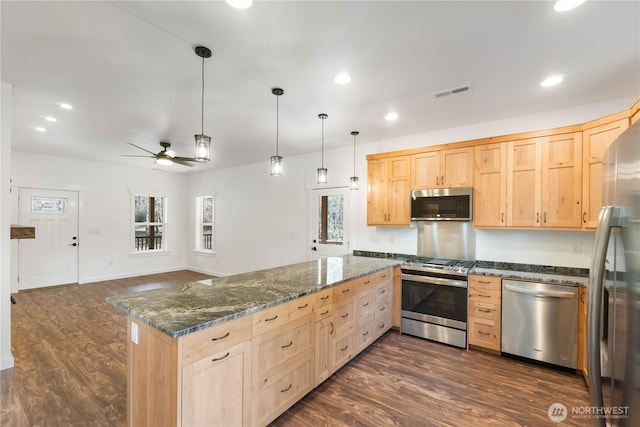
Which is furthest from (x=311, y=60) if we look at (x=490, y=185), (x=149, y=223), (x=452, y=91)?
(x=149, y=223)

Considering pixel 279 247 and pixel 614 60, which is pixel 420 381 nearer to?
pixel 614 60

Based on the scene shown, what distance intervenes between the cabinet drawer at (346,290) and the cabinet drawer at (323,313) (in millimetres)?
104

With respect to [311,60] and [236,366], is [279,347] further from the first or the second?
[311,60]

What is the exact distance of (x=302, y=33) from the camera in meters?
1.94

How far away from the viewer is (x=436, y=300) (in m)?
3.43

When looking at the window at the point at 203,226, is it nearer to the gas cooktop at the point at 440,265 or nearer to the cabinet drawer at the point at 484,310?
the gas cooktop at the point at 440,265

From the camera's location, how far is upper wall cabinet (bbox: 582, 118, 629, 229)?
268 cm

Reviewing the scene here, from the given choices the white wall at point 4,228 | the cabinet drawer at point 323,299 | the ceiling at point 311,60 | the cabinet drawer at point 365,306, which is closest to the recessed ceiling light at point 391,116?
the ceiling at point 311,60

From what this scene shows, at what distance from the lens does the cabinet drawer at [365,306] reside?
3010 mm

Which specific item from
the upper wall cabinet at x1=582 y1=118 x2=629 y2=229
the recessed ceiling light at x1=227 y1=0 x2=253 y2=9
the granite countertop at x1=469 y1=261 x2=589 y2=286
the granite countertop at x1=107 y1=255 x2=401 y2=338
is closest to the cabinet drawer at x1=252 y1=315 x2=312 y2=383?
the granite countertop at x1=107 y1=255 x2=401 y2=338

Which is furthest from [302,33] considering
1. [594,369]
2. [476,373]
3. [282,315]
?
[476,373]

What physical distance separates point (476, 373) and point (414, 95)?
2.89 meters

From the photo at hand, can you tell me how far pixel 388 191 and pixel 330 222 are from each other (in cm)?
143

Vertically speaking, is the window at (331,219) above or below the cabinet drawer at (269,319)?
above
